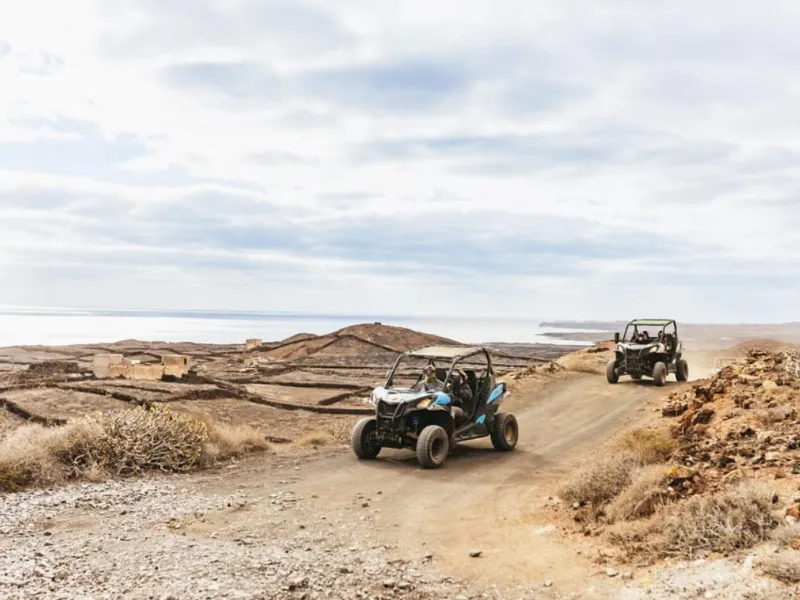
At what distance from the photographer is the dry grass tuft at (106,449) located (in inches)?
399

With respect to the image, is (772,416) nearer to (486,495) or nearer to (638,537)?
(486,495)

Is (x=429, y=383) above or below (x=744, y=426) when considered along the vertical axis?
above

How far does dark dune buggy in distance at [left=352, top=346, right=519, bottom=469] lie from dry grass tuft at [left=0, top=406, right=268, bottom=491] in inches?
117

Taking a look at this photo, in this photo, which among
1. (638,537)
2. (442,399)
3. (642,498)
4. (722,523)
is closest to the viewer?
(722,523)

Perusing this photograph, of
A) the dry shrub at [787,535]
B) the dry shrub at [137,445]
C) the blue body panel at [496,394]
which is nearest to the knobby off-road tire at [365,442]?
the blue body panel at [496,394]

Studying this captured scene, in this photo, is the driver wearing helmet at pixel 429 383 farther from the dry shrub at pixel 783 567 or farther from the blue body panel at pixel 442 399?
the dry shrub at pixel 783 567

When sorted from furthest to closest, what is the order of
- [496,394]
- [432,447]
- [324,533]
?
[496,394]
[432,447]
[324,533]

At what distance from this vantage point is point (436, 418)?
1202 cm

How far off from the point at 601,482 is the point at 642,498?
1121 mm

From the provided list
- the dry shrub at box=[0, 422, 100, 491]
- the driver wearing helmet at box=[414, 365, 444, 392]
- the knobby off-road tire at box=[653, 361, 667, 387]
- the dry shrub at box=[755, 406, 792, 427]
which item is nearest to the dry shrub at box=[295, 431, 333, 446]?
the driver wearing helmet at box=[414, 365, 444, 392]

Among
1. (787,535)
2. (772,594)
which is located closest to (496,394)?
(787,535)

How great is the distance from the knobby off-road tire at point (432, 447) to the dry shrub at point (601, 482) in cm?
271

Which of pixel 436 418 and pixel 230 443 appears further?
pixel 230 443

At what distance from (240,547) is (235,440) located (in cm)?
618
